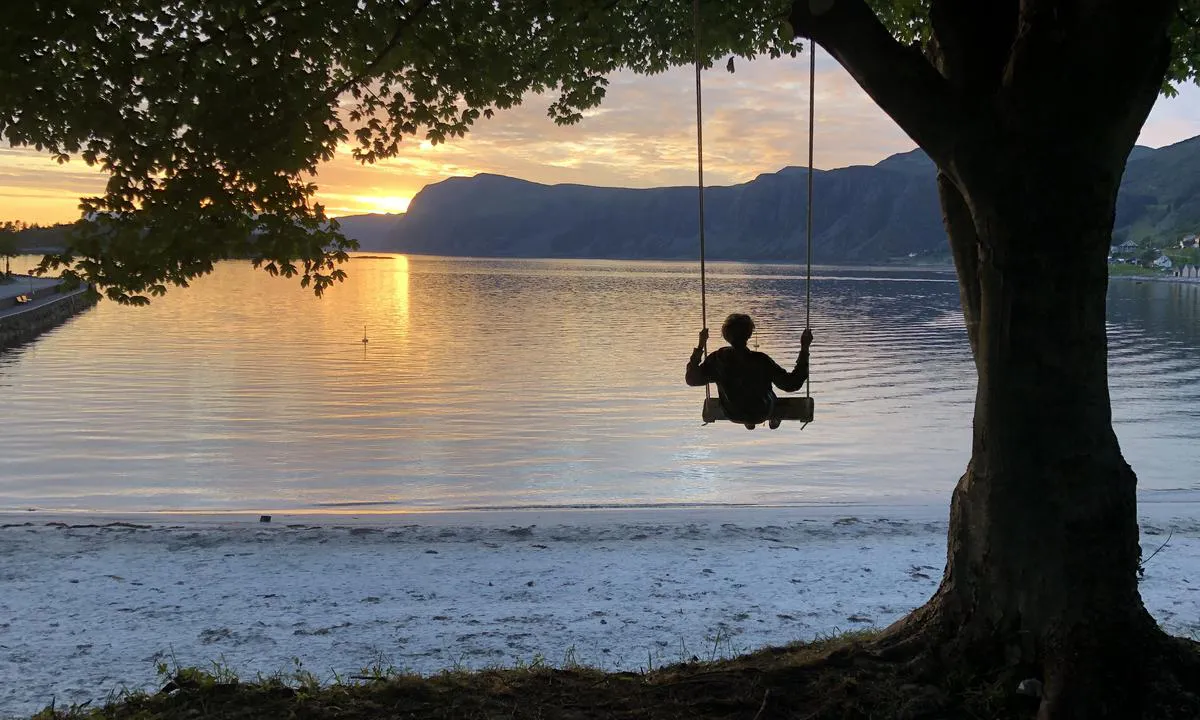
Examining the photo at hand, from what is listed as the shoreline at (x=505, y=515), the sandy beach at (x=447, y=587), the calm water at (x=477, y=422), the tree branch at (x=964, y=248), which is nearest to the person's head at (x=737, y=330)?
the tree branch at (x=964, y=248)

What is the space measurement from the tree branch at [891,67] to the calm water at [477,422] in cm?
856

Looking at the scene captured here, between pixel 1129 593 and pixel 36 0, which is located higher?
pixel 36 0

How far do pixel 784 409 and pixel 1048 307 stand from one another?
2.62 metres

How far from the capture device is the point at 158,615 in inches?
244

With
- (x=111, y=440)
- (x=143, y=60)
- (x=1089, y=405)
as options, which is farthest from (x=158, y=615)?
(x=111, y=440)

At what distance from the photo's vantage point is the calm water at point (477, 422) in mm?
13359

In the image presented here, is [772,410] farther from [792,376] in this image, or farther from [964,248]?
[964,248]

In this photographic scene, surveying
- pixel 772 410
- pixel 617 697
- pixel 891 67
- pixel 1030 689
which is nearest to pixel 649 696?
pixel 617 697

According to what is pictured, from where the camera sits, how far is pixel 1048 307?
13.5 feet

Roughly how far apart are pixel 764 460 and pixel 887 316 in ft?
142

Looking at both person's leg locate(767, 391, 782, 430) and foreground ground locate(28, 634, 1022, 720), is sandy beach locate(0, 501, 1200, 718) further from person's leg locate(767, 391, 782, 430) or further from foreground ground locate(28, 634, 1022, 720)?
person's leg locate(767, 391, 782, 430)

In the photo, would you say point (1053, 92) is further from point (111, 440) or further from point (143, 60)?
point (111, 440)

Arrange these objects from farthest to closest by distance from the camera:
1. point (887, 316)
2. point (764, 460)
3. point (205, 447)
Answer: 1. point (887, 316)
2. point (205, 447)
3. point (764, 460)

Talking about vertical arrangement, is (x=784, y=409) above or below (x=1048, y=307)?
below
